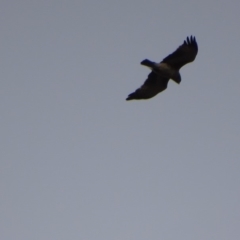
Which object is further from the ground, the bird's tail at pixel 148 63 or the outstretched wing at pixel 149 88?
the bird's tail at pixel 148 63

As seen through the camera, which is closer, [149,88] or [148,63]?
[148,63]

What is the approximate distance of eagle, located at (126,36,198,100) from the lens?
3338 centimetres

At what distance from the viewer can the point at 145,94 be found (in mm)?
34094

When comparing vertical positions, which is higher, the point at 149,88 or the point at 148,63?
the point at 148,63

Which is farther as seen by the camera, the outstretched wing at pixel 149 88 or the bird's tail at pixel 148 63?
the outstretched wing at pixel 149 88

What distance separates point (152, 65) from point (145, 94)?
1098 mm

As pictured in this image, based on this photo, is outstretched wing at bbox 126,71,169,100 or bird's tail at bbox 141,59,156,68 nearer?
bird's tail at bbox 141,59,156,68

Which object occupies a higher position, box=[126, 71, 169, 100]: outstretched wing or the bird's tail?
the bird's tail

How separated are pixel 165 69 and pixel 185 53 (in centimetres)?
69

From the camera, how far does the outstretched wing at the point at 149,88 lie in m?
34.0

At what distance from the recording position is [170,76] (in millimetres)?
33750

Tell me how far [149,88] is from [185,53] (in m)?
1.48

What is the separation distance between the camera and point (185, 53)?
33.4m

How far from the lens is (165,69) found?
1320 inches
